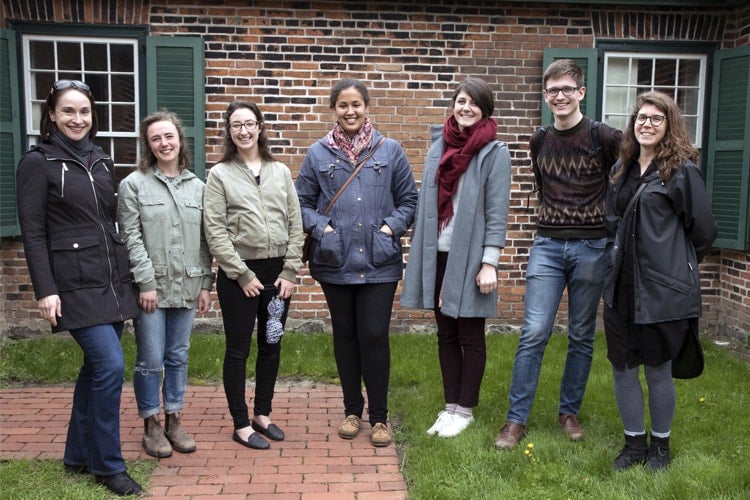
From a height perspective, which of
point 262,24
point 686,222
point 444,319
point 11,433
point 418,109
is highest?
point 262,24

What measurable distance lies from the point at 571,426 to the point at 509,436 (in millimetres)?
447

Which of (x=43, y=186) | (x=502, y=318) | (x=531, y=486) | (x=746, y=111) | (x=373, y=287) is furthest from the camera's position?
(x=502, y=318)

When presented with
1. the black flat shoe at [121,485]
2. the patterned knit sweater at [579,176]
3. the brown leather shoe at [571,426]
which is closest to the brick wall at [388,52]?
the patterned knit sweater at [579,176]

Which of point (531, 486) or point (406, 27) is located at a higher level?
point (406, 27)

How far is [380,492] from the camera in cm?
363

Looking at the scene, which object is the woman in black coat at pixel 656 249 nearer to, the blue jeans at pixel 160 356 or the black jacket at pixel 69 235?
the blue jeans at pixel 160 356

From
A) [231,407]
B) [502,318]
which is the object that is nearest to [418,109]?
[502,318]

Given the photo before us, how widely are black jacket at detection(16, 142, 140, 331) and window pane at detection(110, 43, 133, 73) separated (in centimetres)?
353

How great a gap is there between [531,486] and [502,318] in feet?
11.9

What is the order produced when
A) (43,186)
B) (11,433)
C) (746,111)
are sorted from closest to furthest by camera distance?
(43,186)
(11,433)
(746,111)

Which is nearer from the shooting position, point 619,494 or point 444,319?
point 619,494

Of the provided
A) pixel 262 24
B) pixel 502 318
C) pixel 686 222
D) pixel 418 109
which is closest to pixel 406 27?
pixel 418 109

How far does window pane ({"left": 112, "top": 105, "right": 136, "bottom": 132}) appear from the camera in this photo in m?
6.67

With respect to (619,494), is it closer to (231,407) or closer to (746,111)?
(231,407)
